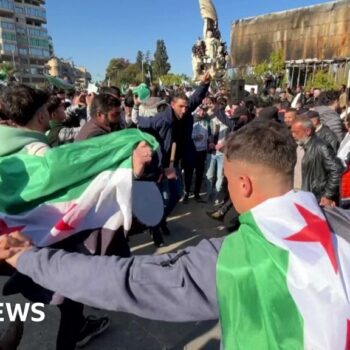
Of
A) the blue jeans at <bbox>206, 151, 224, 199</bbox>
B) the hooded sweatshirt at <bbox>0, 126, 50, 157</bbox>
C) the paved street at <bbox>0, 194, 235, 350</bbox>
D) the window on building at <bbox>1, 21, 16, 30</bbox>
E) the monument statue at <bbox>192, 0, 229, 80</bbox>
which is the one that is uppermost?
the window on building at <bbox>1, 21, 16, 30</bbox>

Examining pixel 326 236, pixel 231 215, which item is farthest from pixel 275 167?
pixel 231 215

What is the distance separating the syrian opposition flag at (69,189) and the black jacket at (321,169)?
217 centimetres

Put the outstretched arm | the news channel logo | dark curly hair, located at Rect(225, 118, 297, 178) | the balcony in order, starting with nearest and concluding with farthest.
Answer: the outstretched arm → dark curly hair, located at Rect(225, 118, 297, 178) → the news channel logo → the balcony

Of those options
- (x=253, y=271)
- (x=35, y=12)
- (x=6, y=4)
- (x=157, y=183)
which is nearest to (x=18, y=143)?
(x=157, y=183)

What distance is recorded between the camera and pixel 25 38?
8531 cm

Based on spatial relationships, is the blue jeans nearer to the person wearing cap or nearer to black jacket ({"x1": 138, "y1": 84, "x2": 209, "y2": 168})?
black jacket ({"x1": 138, "y1": 84, "x2": 209, "y2": 168})

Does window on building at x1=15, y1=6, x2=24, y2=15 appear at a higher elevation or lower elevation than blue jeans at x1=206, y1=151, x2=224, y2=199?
higher

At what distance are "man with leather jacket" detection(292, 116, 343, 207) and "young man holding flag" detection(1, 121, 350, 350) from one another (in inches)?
102

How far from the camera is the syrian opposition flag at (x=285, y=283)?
1.09 metres

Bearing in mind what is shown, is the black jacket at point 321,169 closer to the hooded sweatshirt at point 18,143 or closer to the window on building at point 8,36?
the hooded sweatshirt at point 18,143

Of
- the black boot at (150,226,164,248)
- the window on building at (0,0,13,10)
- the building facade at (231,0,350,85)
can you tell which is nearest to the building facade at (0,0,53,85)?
the window on building at (0,0,13,10)

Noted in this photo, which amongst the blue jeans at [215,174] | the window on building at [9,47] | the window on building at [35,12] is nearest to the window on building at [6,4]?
the window on building at [35,12]

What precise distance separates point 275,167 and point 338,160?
2.82 meters

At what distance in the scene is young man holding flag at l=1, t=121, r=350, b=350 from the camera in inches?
43.3
